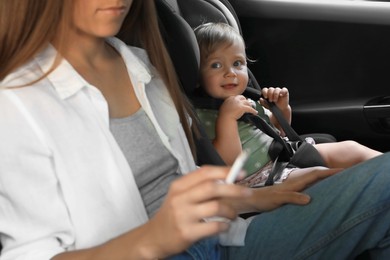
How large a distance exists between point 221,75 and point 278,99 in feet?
0.64

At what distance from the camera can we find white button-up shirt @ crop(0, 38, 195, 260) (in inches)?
37.1

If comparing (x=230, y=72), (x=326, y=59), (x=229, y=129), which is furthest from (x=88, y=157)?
(x=326, y=59)

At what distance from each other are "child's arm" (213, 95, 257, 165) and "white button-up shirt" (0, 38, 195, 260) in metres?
0.58

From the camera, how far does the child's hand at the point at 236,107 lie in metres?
1.63

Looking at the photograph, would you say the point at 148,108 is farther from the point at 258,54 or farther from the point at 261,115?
the point at 258,54

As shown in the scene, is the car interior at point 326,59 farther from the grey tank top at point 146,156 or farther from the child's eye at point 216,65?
the grey tank top at point 146,156

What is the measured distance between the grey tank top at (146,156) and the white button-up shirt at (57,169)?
55 millimetres

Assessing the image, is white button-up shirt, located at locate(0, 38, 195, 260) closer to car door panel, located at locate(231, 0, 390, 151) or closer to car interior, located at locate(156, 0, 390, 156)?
car interior, located at locate(156, 0, 390, 156)

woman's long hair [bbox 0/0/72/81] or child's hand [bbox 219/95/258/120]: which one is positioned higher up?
woman's long hair [bbox 0/0/72/81]

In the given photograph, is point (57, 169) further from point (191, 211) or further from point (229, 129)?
point (229, 129)

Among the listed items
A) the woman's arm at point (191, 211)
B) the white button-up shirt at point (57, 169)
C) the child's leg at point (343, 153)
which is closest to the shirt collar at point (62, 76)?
the white button-up shirt at point (57, 169)

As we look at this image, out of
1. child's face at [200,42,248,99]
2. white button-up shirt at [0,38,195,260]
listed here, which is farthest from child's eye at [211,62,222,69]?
white button-up shirt at [0,38,195,260]

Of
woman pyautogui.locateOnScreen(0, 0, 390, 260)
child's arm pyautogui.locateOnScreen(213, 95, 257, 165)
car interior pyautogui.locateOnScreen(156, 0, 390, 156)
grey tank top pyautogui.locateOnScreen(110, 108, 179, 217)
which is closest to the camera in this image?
woman pyautogui.locateOnScreen(0, 0, 390, 260)

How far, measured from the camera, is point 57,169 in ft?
3.19
